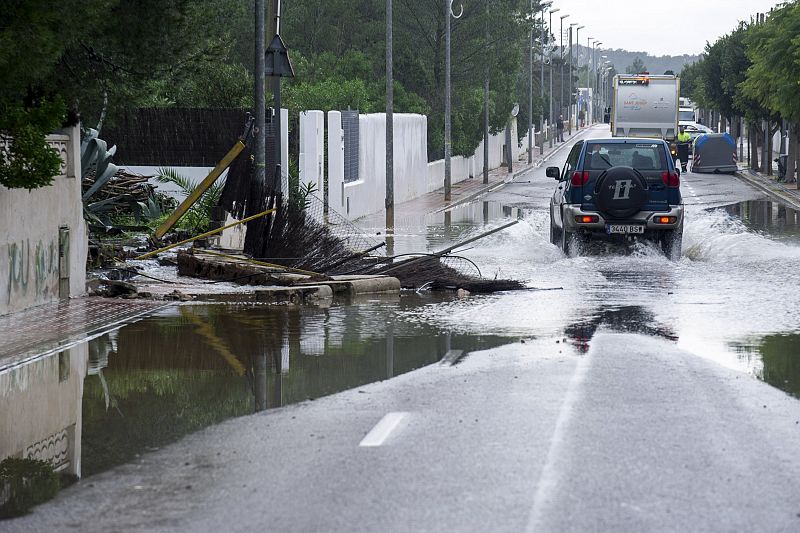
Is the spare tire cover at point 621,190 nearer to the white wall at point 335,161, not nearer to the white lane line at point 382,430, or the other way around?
the white wall at point 335,161

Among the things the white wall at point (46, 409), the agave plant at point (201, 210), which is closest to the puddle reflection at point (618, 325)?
the white wall at point (46, 409)

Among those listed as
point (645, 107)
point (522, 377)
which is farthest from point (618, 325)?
point (645, 107)

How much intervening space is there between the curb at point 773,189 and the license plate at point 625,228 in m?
18.9

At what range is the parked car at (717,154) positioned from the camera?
62.2 metres

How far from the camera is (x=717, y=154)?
204ft

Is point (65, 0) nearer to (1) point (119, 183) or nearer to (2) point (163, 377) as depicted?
(2) point (163, 377)

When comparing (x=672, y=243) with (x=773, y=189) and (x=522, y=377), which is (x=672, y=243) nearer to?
(x=522, y=377)

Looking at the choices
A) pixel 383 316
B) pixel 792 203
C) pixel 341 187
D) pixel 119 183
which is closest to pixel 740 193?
pixel 792 203

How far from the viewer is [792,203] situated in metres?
42.8

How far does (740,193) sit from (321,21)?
26.9m

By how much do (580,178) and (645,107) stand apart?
3644 cm

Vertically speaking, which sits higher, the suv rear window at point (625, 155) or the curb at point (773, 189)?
the suv rear window at point (625, 155)

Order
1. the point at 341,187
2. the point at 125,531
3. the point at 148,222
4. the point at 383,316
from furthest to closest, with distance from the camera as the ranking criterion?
the point at 341,187, the point at 148,222, the point at 383,316, the point at 125,531

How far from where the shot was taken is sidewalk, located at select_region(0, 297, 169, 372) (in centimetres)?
1302
